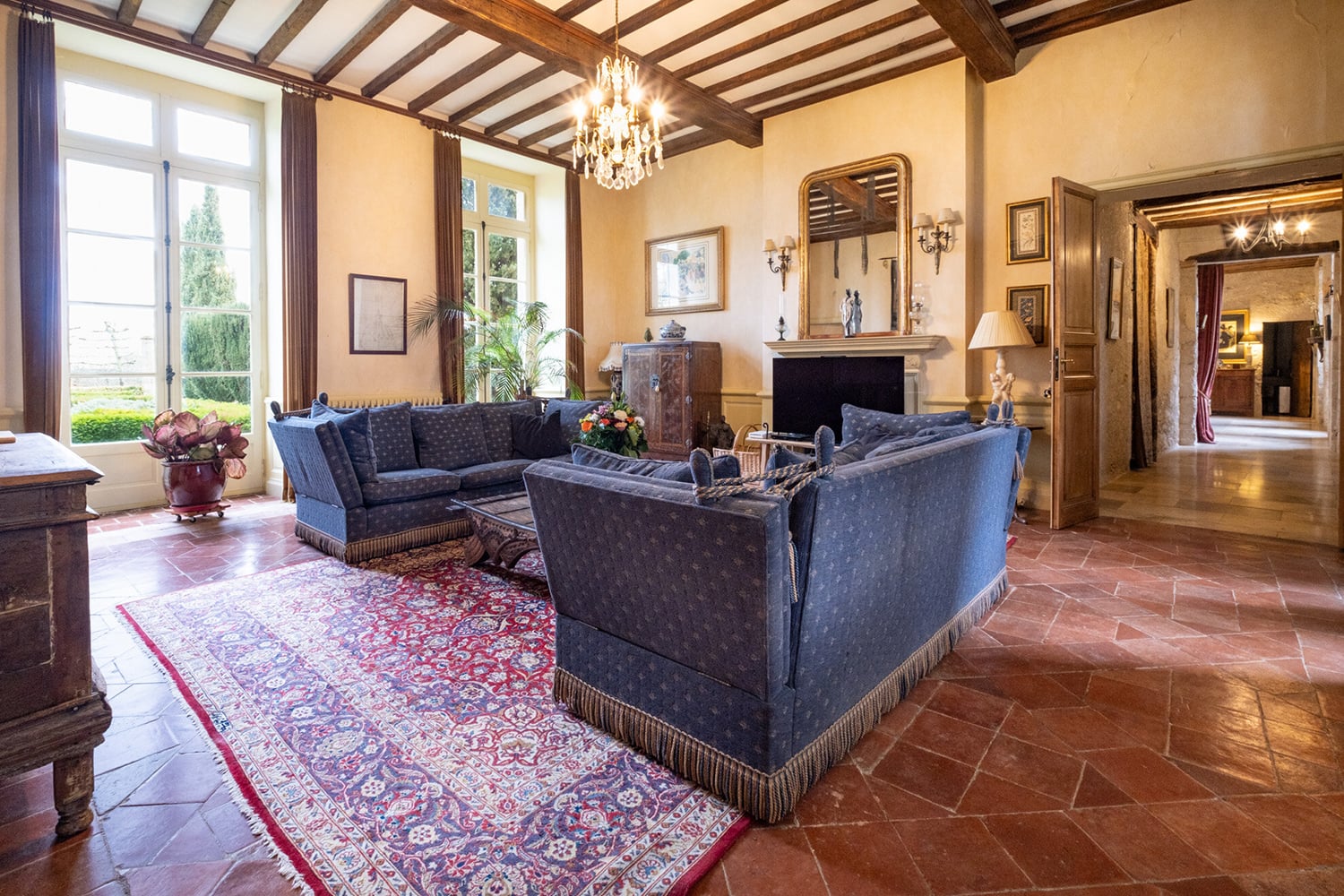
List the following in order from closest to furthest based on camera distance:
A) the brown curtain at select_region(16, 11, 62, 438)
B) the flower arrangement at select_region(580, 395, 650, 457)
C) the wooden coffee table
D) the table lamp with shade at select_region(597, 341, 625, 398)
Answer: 1. the wooden coffee table
2. the flower arrangement at select_region(580, 395, 650, 457)
3. the brown curtain at select_region(16, 11, 62, 438)
4. the table lamp with shade at select_region(597, 341, 625, 398)

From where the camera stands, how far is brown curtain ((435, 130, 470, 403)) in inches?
257

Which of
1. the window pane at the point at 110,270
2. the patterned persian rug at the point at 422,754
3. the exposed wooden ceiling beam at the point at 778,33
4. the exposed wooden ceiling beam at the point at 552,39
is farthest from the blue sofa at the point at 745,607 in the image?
the window pane at the point at 110,270

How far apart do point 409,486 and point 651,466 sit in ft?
8.87

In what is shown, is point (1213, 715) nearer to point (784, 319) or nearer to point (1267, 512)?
point (1267, 512)

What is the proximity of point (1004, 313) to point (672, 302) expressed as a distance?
3955 millimetres

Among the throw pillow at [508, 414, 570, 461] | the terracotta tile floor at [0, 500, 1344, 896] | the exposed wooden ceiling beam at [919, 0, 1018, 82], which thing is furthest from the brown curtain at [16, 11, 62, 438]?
the exposed wooden ceiling beam at [919, 0, 1018, 82]

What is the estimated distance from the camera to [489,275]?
7617 mm

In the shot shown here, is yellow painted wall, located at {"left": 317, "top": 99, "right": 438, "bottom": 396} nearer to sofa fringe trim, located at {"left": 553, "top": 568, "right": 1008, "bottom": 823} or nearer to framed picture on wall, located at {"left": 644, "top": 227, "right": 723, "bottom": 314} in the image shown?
framed picture on wall, located at {"left": 644, "top": 227, "right": 723, "bottom": 314}

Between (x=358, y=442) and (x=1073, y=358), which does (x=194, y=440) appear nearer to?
(x=358, y=442)

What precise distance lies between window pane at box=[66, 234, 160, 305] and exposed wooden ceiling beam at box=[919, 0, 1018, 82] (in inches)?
240

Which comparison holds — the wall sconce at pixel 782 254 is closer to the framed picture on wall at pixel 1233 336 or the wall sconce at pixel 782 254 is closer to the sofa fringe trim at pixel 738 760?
the sofa fringe trim at pixel 738 760

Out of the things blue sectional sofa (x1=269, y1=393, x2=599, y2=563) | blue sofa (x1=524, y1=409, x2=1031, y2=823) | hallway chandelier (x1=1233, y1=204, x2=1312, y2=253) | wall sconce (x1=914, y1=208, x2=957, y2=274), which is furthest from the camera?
hallway chandelier (x1=1233, y1=204, x2=1312, y2=253)

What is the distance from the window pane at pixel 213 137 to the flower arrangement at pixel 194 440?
2417 mm

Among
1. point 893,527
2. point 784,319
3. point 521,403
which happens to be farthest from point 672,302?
point 893,527
